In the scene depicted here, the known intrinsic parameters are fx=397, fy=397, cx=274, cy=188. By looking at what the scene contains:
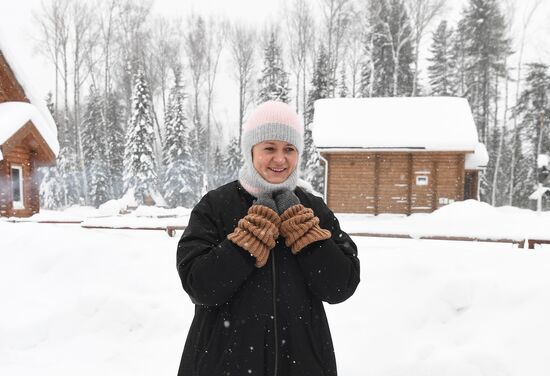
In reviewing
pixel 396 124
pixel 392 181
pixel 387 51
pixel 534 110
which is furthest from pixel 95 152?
pixel 534 110

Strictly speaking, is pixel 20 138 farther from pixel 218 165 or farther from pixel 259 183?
pixel 218 165

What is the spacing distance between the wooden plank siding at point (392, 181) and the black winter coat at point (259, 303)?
17.0 metres

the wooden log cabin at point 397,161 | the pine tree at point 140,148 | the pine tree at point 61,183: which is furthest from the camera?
the pine tree at point 61,183

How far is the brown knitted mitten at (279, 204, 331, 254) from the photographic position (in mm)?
1694

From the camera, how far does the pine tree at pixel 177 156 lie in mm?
34719

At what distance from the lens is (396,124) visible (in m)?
19.1

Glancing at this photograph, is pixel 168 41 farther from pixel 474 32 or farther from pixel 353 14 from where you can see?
pixel 474 32

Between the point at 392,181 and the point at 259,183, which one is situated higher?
the point at 259,183

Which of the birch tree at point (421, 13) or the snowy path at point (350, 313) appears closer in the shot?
the snowy path at point (350, 313)

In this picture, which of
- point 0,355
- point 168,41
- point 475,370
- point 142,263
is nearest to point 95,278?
point 142,263

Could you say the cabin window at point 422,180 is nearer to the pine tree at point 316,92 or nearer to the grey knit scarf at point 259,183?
the pine tree at point 316,92

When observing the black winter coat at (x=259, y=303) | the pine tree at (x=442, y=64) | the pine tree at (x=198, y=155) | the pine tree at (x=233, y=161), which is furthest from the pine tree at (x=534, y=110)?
the black winter coat at (x=259, y=303)

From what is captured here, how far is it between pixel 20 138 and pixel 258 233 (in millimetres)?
14226

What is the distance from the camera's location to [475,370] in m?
3.33
